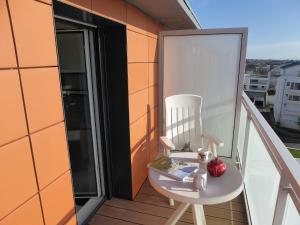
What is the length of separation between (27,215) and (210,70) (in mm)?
2624

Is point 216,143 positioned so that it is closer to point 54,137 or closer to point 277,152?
point 277,152

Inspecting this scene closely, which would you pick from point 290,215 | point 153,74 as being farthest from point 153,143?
point 290,215

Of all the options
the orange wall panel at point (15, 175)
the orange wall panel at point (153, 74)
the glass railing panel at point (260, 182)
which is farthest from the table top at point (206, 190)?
the orange wall panel at point (153, 74)

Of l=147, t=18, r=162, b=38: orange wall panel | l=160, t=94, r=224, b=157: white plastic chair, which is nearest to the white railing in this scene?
l=160, t=94, r=224, b=157: white plastic chair

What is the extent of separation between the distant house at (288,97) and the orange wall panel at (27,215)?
2645 cm

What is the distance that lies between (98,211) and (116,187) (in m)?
0.33

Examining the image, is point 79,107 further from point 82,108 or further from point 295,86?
point 295,86

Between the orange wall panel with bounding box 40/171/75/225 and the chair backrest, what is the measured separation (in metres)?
1.30

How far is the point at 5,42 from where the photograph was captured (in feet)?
3.26

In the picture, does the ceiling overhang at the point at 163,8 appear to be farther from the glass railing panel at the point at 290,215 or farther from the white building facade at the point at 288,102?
the white building facade at the point at 288,102

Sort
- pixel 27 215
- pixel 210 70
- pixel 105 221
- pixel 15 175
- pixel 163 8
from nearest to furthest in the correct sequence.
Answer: pixel 15 175, pixel 27 215, pixel 105 221, pixel 163 8, pixel 210 70

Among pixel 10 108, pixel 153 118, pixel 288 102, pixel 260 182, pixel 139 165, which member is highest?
pixel 10 108

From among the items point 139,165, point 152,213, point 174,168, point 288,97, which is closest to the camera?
point 174,168

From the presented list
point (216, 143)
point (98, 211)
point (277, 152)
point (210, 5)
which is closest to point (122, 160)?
point (98, 211)
